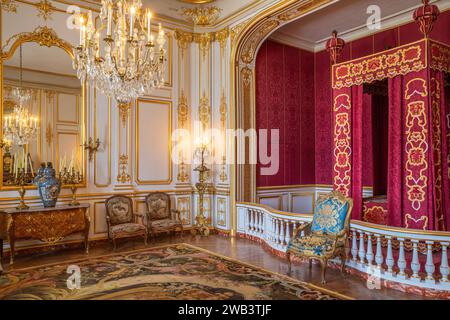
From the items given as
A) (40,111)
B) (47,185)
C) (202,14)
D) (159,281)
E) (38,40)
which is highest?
(202,14)

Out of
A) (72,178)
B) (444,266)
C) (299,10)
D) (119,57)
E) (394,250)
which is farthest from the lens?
(299,10)

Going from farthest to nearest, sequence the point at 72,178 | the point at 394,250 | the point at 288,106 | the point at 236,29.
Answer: the point at 288,106, the point at 236,29, the point at 72,178, the point at 394,250

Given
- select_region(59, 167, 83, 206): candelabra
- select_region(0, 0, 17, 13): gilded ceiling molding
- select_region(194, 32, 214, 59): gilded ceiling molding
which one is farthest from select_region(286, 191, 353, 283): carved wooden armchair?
select_region(0, 0, 17, 13): gilded ceiling molding

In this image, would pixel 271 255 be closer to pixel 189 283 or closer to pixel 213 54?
pixel 189 283

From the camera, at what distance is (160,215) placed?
20.1 feet

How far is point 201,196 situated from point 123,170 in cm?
144

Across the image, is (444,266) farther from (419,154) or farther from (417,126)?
(417,126)

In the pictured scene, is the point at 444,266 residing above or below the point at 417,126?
below

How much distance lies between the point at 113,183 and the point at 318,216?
3.35 m

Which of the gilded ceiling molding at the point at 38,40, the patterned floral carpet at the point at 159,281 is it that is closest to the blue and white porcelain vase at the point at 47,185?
the patterned floral carpet at the point at 159,281

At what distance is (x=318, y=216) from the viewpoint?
4.31 metres

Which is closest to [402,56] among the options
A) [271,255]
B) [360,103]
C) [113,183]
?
[360,103]

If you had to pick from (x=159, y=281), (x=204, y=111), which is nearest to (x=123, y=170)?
(x=204, y=111)

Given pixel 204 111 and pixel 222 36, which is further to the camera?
pixel 204 111
